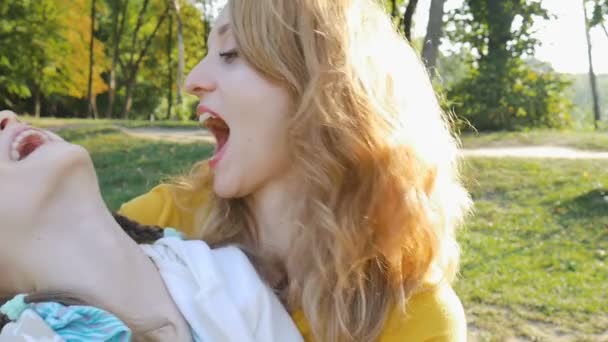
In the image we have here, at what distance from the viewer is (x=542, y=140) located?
13.0 metres

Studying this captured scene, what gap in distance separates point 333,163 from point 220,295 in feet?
1.42

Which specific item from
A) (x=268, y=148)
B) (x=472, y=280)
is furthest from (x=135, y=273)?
(x=472, y=280)

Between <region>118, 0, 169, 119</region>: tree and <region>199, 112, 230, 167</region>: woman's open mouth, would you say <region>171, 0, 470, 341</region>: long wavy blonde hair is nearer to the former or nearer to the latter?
<region>199, 112, 230, 167</region>: woman's open mouth

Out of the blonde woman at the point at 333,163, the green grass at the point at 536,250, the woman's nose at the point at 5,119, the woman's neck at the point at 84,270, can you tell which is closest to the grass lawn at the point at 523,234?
the green grass at the point at 536,250

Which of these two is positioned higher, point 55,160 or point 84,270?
point 55,160

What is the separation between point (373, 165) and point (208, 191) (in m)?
0.62

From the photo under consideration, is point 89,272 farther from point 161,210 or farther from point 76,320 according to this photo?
point 161,210

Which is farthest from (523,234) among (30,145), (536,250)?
(30,145)

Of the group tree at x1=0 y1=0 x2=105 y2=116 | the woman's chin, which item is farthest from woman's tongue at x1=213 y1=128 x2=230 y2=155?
tree at x1=0 y1=0 x2=105 y2=116

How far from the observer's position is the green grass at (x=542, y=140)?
12617 millimetres

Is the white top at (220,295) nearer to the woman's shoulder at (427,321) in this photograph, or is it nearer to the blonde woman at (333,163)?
the blonde woman at (333,163)

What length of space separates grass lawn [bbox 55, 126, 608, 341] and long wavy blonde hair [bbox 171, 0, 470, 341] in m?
1.29

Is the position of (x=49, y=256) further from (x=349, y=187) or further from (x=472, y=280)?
(x=472, y=280)

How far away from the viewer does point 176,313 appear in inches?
63.1
